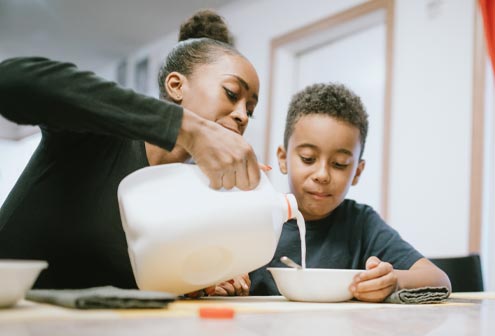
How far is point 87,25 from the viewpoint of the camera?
4.29 meters

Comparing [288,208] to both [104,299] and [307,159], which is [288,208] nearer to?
[104,299]

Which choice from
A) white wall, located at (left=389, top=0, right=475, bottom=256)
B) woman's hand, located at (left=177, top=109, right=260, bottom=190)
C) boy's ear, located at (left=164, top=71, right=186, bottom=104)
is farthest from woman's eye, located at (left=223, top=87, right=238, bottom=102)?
white wall, located at (left=389, top=0, right=475, bottom=256)

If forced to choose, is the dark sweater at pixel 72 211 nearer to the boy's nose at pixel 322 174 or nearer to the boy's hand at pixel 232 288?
the boy's hand at pixel 232 288

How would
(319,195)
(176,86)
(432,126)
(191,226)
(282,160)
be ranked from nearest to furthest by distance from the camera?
(191,226) < (176,86) < (319,195) < (282,160) < (432,126)

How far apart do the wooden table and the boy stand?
513mm

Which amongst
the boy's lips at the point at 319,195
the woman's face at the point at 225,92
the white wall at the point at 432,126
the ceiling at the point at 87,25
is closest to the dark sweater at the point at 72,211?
the woman's face at the point at 225,92

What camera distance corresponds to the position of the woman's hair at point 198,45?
1152mm

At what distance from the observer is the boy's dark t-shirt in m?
1.30

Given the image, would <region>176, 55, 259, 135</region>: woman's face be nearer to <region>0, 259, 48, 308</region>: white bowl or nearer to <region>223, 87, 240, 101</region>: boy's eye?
<region>223, 87, 240, 101</region>: boy's eye

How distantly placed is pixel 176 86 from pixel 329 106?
500 millimetres

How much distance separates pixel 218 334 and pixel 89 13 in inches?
156

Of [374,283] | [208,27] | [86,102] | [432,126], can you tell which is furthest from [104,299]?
[432,126]

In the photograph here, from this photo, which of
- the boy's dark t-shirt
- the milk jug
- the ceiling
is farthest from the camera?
the ceiling

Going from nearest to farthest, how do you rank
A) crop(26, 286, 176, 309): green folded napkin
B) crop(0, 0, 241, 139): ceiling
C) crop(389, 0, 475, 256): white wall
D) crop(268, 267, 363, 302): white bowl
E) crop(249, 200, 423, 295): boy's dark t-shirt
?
crop(26, 286, 176, 309): green folded napkin, crop(268, 267, 363, 302): white bowl, crop(249, 200, 423, 295): boy's dark t-shirt, crop(389, 0, 475, 256): white wall, crop(0, 0, 241, 139): ceiling
